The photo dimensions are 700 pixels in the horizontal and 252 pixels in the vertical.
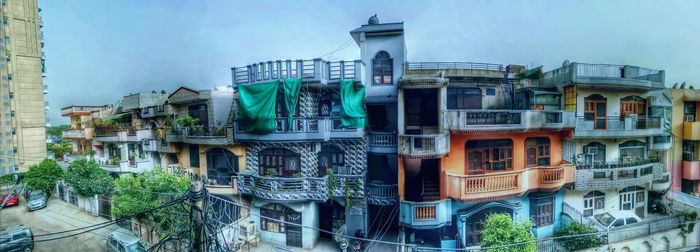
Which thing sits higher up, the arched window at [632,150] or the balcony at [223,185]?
the arched window at [632,150]

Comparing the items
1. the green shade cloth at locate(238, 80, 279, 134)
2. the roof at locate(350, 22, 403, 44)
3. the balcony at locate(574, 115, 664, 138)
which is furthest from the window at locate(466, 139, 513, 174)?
the green shade cloth at locate(238, 80, 279, 134)

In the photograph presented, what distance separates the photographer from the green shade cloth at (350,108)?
14.2m

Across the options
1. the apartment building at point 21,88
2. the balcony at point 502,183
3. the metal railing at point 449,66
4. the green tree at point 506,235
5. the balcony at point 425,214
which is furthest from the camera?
the apartment building at point 21,88

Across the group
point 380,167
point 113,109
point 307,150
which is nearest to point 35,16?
point 113,109

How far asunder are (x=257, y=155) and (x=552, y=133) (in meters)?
17.3

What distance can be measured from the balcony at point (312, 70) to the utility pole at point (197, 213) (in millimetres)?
9849

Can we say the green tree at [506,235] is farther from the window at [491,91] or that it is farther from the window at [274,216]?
the window at [274,216]

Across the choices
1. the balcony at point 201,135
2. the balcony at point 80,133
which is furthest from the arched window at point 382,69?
the balcony at point 80,133

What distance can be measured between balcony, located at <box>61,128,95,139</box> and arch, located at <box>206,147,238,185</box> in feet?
60.2

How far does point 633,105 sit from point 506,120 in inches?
413

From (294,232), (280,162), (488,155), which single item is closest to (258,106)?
(280,162)

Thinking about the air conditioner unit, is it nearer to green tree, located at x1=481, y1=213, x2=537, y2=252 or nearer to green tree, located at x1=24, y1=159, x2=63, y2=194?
green tree, located at x1=481, y1=213, x2=537, y2=252

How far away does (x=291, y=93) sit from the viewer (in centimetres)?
1441

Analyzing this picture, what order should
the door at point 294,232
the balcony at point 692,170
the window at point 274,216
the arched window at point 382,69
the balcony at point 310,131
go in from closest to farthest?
1. the balcony at point 310,131
2. the door at point 294,232
3. the window at point 274,216
4. the arched window at point 382,69
5. the balcony at point 692,170
